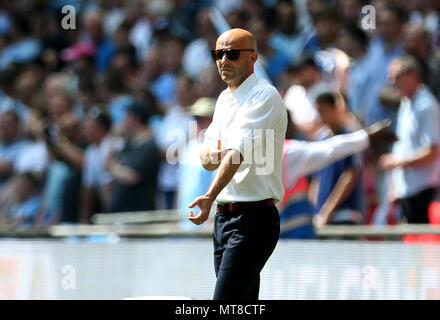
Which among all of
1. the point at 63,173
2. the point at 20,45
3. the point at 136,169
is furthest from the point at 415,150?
the point at 20,45

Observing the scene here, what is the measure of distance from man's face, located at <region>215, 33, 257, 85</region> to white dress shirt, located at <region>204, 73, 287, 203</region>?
0.16 ft

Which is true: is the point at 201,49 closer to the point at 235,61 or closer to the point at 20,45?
the point at 20,45

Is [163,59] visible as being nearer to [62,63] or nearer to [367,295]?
[62,63]

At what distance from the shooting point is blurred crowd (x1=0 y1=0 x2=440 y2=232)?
9359 mm

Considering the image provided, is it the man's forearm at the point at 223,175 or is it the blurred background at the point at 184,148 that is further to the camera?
the blurred background at the point at 184,148

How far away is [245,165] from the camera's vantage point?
18.2 ft

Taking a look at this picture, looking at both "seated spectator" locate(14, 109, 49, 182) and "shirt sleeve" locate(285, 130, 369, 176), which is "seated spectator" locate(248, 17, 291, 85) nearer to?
"seated spectator" locate(14, 109, 49, 182)

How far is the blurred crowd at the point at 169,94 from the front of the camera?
30.7 feet

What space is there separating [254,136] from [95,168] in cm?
569

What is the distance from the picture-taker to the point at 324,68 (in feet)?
33.0

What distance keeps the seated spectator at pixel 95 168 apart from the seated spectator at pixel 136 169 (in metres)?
0.29

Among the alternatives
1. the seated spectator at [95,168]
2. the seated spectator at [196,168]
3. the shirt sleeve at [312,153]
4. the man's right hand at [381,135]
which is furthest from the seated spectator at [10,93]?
the man's right hand at [381,135]

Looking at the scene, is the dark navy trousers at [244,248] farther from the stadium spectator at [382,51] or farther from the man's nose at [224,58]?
the stadium spectator at [382,51]
